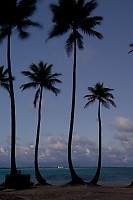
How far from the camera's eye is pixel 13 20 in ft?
64.7

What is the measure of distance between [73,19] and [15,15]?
20.7 feet

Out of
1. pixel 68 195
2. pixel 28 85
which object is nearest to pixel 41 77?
pixel 28 85

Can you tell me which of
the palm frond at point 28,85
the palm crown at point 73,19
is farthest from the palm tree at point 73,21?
the palm frond at point 28,85

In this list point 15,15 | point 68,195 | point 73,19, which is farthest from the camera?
point 73,19

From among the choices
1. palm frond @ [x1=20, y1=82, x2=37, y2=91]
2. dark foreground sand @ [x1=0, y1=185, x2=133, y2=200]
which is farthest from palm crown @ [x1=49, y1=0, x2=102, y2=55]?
dark foreground sand @ [x1=0, y1=185, x2=133, y2=200]

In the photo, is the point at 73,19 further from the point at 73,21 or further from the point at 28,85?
the point at 28,85

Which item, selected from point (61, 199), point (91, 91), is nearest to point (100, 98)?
point (91, 91)

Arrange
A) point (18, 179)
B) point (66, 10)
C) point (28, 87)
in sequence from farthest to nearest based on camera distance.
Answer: point (28, 87) < point (66, 10) < point (18, 179)

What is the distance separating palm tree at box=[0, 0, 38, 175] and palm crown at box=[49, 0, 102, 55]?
3.20m

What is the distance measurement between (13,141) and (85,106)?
14.2m

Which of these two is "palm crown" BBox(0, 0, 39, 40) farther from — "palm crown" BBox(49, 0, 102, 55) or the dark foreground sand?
the dark foreground sand

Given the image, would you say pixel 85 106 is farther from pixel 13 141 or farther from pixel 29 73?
pixel 13 141

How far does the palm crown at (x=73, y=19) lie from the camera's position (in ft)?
72.7

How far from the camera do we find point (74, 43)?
2300 centimetres
